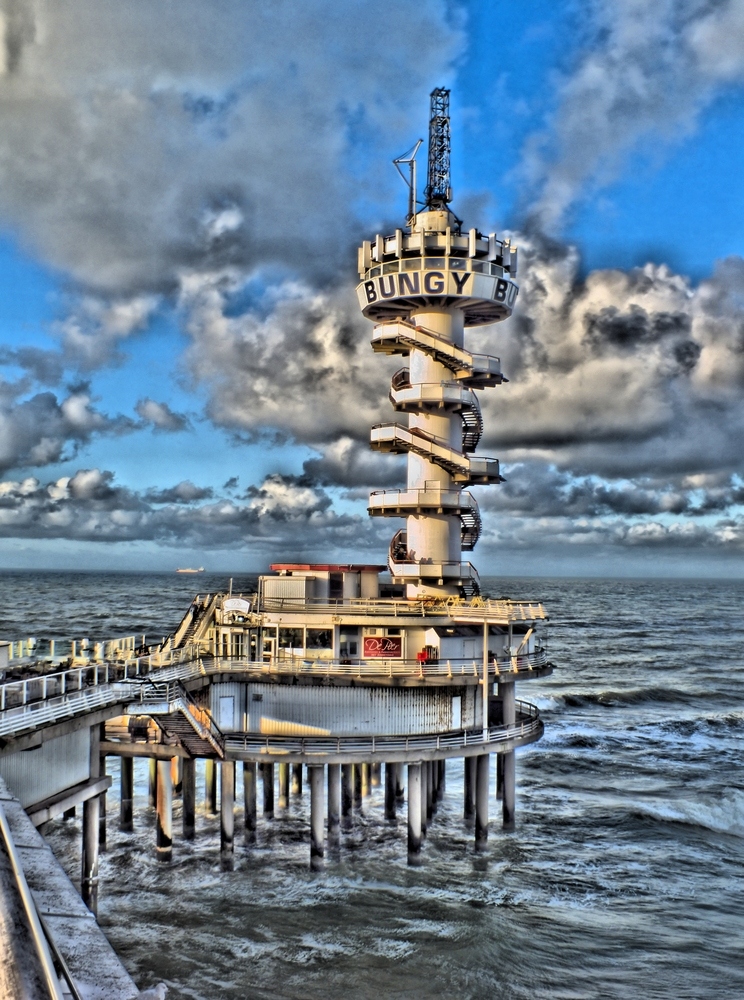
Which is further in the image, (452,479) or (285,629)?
(452,479)

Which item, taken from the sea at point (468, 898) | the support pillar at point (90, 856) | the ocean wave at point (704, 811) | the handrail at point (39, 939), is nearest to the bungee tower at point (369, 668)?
the support pillar at point (90, 856)

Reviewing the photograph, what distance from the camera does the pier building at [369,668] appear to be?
32625 millimetres

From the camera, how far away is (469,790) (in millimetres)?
46031

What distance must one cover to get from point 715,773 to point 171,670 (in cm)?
3698

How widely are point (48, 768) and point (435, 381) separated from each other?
28.6m

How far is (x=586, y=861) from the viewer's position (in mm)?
39406

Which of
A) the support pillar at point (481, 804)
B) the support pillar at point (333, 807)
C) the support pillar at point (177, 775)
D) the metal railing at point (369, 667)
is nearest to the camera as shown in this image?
the metal railing at point (369, 667)

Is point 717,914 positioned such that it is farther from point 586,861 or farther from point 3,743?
point 3,743

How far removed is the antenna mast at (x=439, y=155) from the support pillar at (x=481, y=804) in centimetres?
3060

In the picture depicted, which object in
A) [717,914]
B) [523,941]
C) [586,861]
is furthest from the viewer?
[586,861]

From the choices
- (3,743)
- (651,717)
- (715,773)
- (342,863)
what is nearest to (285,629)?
(342,863)

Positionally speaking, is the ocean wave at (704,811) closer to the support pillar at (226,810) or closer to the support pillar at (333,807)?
the support pillar at (333,807)

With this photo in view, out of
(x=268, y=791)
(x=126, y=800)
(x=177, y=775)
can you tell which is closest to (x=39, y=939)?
(x=126, y=800)

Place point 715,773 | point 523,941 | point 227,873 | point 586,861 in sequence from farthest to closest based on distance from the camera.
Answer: point 715,773 → point 586,861 → point 227,873 → point 523,941
